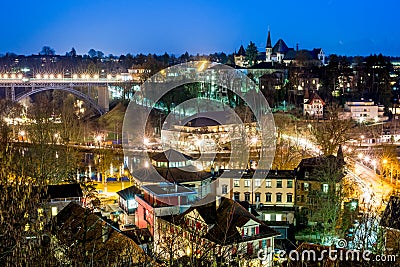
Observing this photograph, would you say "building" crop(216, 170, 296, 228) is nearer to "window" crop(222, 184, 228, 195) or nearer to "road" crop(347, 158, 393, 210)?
"window" crop(222, 184, 228, 195)

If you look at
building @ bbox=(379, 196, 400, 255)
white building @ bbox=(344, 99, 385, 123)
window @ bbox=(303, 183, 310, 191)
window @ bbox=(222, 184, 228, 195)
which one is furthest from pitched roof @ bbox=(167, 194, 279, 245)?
white building @ bbox=(344, 99, 385, 123)

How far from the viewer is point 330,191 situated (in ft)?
37.7

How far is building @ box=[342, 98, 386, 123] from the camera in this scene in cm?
2389

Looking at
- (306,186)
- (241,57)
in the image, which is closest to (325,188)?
(306,186)

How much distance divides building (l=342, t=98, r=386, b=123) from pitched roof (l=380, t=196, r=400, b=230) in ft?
49.0

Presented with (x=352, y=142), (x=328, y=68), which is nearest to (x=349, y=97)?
(x=328, y=68)

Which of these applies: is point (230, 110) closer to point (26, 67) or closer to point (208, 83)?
point (208, 83)

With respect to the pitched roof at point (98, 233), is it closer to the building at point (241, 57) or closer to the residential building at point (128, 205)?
the residential building at point (128, 205)

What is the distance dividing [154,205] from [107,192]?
430cm

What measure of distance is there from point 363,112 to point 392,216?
52.6 feet

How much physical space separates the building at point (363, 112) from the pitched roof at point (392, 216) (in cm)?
1494

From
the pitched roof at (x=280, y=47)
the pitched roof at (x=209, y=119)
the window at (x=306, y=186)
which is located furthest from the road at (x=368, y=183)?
the pitched roof at (x=280, y=47)

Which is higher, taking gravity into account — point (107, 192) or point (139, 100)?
point (139, 100)

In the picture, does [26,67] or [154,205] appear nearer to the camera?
[154,205]
